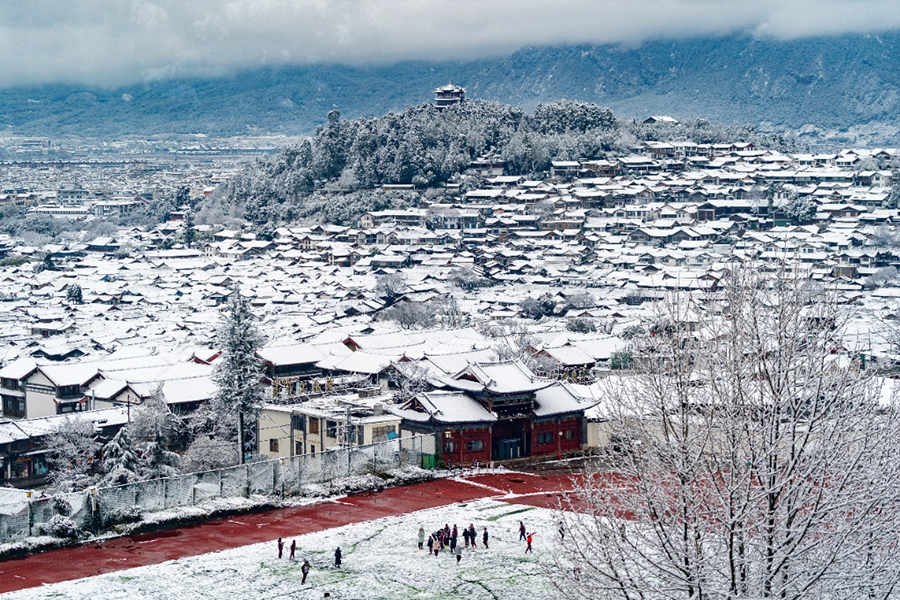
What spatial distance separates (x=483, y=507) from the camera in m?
28.7

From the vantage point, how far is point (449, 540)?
25.2 meters

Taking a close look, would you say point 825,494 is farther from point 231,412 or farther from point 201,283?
point 201,283

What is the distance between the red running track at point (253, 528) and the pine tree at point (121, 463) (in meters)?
3.03

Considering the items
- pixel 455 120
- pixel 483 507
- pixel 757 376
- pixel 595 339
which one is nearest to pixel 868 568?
pixel 757 376

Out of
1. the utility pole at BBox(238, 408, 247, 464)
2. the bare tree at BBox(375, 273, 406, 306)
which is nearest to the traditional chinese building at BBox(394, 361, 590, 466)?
the utility pole at BBox(238, 408, 247, 464)

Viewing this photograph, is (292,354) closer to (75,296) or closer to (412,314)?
(412,314)

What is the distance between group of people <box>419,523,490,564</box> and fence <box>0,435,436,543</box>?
578 centimetres

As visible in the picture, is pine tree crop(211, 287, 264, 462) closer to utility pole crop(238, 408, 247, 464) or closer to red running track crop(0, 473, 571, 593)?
utility pole crop(238, 408, 247, 464)

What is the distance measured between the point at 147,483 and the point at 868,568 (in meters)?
19.9

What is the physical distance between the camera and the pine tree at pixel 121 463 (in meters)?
29.3

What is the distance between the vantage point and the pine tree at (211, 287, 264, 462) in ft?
115

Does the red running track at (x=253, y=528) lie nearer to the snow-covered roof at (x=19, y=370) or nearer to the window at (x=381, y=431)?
the window at (x=381, y=431)

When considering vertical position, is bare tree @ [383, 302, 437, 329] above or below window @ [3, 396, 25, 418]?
below

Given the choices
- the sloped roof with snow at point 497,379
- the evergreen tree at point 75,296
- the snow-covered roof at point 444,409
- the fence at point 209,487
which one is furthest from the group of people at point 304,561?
the evergreen tree at point 75,296
